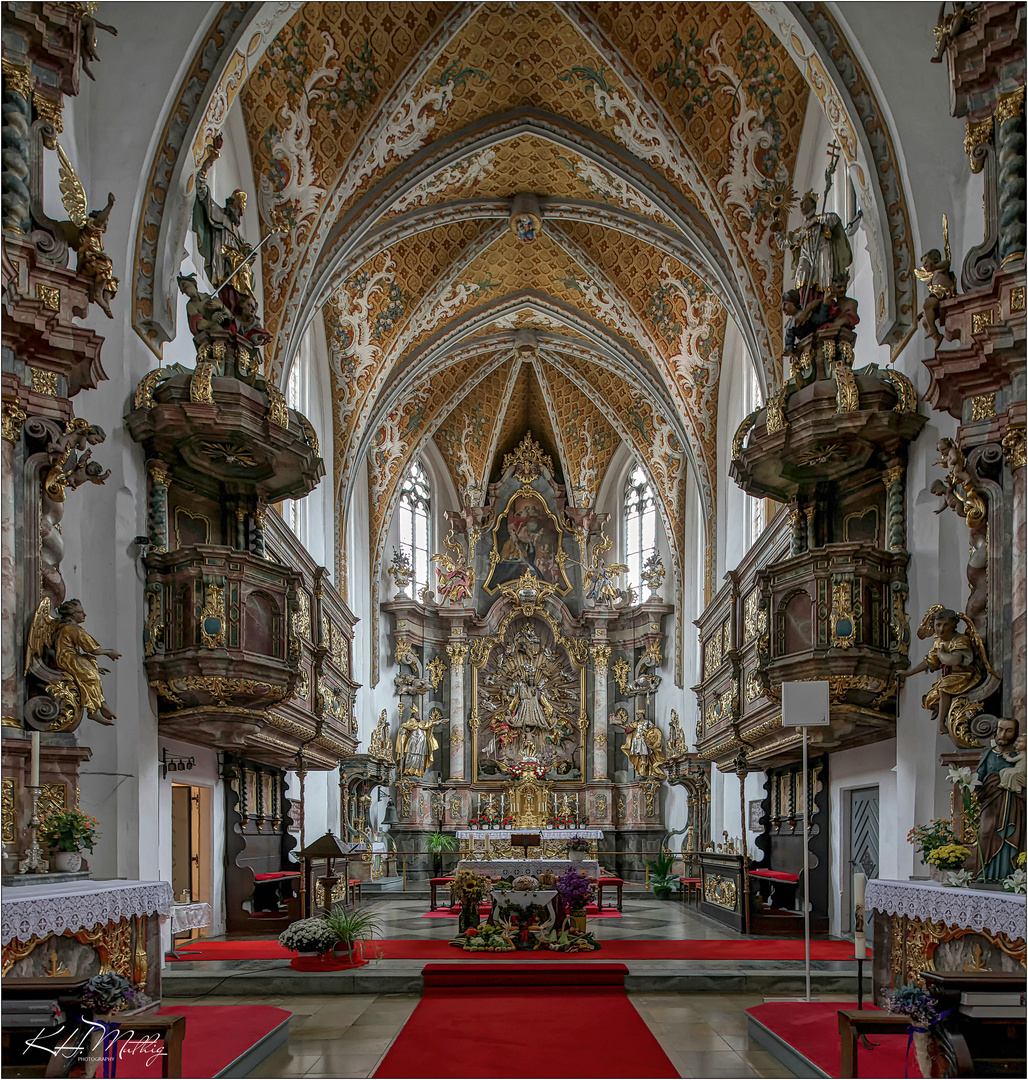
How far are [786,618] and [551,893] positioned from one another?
4075mm

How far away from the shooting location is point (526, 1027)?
9414 millimetres

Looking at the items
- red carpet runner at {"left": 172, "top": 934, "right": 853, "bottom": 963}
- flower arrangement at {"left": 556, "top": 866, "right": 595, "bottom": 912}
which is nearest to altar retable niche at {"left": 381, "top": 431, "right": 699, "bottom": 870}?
red carpet runner at {"left": 172, "top": 934, "right": 853, "bottom": 963}

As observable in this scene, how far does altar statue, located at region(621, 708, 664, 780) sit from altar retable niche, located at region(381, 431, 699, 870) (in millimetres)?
38

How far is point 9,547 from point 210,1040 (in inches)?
157

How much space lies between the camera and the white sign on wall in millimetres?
9789

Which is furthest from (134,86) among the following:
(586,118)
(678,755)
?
(678,755)

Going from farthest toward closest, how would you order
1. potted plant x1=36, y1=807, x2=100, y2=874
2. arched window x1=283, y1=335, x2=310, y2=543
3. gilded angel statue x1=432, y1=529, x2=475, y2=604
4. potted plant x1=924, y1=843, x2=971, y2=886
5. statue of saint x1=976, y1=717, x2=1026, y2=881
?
gilded angel statue x1=432, y1=529, x2=475, y2=604 → arched window x1=283, y1=335, x2=310, y2=543 → potted plant x1=36, y1=807, x2=100, y2=874 → potted plant x1=924, y1=843, x2=971, y2=886 → statue of saint x1=976, y1=717, x2=1026, y2=881

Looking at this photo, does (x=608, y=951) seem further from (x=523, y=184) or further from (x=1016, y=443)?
(x=523, y=184)

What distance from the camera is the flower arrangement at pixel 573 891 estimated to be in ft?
43.9

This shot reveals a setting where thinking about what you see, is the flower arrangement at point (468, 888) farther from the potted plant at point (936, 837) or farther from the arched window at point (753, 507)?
the arched window at point (753, 507)

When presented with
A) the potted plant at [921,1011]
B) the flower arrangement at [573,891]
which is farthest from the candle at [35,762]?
the flower arrangement at [573,891]

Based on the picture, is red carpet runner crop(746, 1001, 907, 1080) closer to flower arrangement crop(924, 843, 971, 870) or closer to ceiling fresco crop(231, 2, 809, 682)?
flower arrangement crop(924, 843, 971, 870)

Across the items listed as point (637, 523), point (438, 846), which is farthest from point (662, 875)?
point (637, 523)

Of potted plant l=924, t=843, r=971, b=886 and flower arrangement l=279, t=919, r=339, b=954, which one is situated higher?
potted plant l=924, t=843, r=971, b=886
